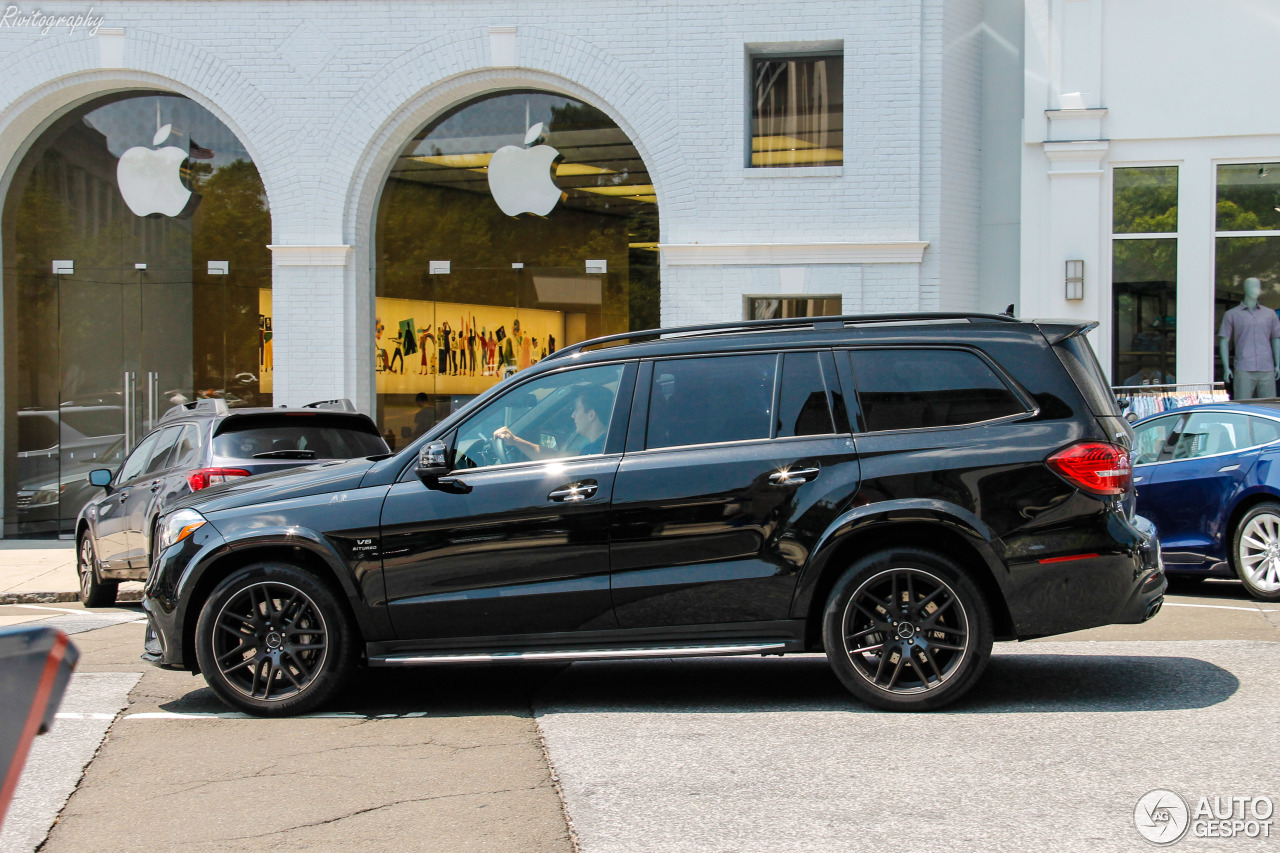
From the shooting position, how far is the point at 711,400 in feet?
20.0

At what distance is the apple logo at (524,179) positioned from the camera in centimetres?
1606

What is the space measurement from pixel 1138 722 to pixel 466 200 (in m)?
12.6

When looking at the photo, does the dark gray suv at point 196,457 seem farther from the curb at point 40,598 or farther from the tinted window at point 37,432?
the tinted window at point 37,432

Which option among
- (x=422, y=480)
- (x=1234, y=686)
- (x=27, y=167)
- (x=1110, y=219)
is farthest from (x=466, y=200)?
(x=1234, y=686)

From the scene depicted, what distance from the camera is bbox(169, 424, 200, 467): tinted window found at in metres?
9.59

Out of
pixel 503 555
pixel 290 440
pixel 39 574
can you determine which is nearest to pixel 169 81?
pixel 39 574

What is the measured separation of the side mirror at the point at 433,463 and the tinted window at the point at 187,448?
4.10 meters

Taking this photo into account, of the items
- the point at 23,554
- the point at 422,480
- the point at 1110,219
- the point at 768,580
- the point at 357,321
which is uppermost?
the point at 1110,219

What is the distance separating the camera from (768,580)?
5824mm

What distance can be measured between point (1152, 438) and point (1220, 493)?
3.72ft

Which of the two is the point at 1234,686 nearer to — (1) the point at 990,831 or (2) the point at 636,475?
(1) the point at 990,831

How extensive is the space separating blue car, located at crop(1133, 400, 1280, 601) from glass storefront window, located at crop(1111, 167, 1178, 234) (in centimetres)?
557

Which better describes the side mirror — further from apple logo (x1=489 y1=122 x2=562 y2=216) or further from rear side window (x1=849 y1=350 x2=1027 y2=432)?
apple logo (x1=489 y1=122 x2=562 y2=216)

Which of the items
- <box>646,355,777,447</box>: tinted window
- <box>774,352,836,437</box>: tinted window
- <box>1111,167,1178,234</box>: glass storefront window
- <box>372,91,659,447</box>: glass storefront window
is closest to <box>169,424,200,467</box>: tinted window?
<box>646,355,777,447</box>: tinted window
